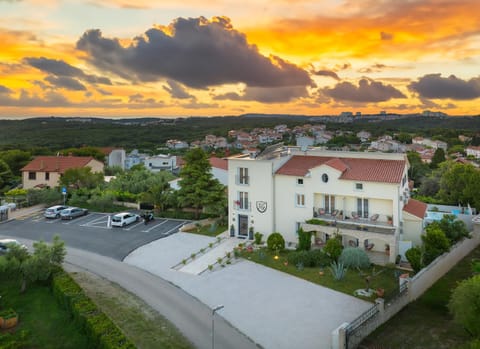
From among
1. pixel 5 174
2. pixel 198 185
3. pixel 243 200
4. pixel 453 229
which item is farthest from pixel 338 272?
pixel 5 174

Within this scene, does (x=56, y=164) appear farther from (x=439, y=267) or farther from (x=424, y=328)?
(x=424, y=328)

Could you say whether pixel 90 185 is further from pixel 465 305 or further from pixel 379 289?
pixel 465 305

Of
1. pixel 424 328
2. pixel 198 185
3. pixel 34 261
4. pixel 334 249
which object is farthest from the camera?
pixel 198 185

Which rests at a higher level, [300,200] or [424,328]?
[300,200]

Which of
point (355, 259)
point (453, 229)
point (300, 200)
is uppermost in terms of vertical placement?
point (300, 200)

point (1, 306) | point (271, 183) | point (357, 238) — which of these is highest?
point (271, 183)

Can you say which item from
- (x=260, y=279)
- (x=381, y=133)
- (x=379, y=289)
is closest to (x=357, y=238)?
(x=379, y=289)
